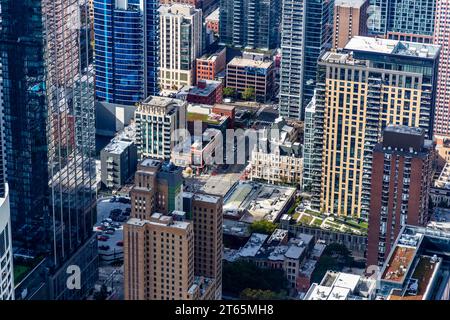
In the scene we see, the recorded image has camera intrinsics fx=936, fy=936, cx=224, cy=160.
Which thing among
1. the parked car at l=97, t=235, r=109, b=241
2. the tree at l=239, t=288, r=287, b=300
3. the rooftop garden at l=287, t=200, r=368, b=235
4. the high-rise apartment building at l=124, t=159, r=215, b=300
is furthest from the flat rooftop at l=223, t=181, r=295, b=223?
the high-rise apartment building at l=124, t=159, r=215, b=300

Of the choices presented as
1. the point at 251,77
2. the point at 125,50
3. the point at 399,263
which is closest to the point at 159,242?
the point at 399,263

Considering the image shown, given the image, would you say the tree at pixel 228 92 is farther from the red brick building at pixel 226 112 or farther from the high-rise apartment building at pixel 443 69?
the high-rise apartment building at pixel 443 69

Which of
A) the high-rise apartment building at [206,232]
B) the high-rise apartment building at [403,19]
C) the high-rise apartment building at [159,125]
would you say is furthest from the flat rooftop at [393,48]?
the high-rise apartment building at [403,19]

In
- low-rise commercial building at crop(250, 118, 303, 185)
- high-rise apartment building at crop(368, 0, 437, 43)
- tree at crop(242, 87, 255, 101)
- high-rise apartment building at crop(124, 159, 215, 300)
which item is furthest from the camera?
tree at crop(242, 87, 255, 101)

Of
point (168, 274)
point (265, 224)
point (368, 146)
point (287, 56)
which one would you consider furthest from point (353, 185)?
point (168, 274)

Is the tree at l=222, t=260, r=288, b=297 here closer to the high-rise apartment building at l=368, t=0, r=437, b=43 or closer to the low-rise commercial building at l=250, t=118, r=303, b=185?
the low-rise commercial building at l=250, t=118, r=303, b=185

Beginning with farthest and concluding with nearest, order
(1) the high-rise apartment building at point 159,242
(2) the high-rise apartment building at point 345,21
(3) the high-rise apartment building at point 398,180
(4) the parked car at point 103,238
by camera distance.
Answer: (2) the high-rise apartment building at point 345,21, (4) the parked car at point 103,238, (3) the high-rise apartment building at point 398,180, (1) the high-rise apartment building at point 159,242
